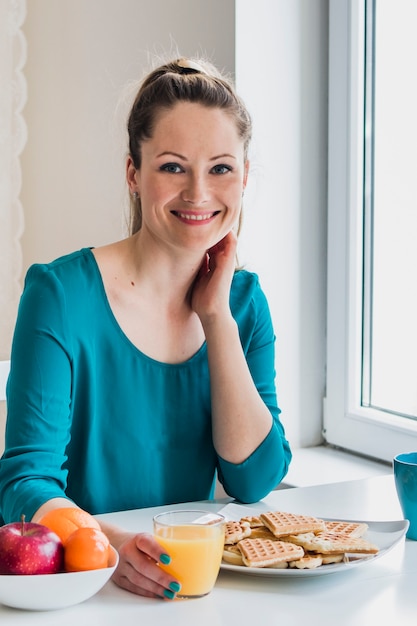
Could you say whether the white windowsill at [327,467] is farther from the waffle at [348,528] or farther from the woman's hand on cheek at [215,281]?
the waffle at [348,528]

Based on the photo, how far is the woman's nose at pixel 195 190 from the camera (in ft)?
4.57

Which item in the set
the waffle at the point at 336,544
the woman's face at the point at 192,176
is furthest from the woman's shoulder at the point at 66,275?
the waffle at the point at 336,544

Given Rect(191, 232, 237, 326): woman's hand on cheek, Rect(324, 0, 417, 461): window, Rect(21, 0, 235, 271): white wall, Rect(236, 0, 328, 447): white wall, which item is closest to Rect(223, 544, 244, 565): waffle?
Rect(191, 232, 237, 326): woman's hand on cheek

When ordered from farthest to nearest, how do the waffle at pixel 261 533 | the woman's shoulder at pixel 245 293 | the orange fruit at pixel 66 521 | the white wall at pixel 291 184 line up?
the white wall at pixel 291 184 < the woman's shoulder at pixel 245 293 < the waffle at pixel 261 533 < the orange fruit at pixel 66 521

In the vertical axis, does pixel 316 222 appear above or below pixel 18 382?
above

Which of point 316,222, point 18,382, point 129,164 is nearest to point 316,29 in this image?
point 316,222

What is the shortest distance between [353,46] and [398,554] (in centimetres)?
135

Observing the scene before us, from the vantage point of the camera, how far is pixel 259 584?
1.01 m

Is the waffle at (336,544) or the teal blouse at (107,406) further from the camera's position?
the teal blouse at (107,406)

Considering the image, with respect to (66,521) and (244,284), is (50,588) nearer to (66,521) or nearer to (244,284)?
(66,521)

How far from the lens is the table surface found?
35.6 inches

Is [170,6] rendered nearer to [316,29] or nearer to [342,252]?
[316,29]

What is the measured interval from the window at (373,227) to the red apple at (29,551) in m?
1.18

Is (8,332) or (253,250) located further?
(8,332)
